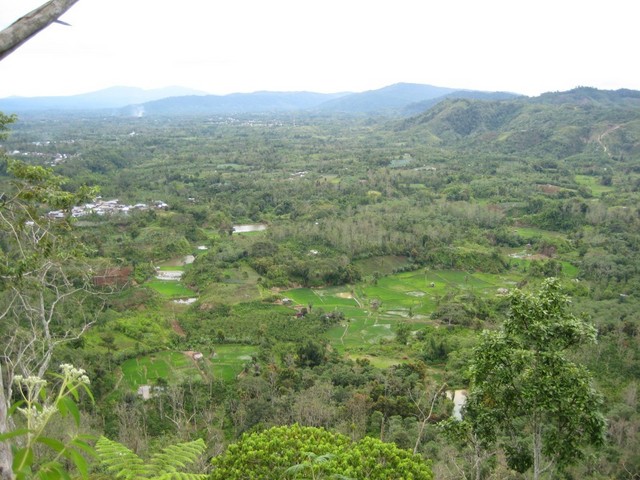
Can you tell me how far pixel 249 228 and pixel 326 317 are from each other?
26.9 meters

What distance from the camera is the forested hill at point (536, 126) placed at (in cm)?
9756

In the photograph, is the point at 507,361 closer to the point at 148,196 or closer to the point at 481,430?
the point at 481,430

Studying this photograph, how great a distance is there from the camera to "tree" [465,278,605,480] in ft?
22.2

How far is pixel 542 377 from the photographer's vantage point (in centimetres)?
688

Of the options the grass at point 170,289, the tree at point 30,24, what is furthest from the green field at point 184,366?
the tree at point 30,24

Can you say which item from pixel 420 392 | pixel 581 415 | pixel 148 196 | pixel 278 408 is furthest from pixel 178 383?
pixel 148 196

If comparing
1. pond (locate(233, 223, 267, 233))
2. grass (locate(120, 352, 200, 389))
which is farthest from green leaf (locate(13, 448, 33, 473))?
pond (locate(233, 223, 267, 233))

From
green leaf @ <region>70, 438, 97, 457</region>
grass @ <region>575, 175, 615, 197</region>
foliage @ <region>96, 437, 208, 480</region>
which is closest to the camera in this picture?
green leaf @ <region>70, 438, 97, 457</region>

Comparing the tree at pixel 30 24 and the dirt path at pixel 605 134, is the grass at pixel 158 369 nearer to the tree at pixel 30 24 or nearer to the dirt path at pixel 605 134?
the tree at pixel 30 24

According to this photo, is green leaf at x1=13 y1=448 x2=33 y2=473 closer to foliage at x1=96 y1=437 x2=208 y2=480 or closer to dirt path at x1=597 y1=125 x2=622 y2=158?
foliage at x1=96 y1=437 x2=208 y2=480

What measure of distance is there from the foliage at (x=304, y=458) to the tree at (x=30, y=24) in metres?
5.67

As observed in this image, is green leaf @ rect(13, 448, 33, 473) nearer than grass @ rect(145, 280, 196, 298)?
Yes

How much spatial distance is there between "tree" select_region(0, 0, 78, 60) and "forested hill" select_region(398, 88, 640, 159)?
351 ft

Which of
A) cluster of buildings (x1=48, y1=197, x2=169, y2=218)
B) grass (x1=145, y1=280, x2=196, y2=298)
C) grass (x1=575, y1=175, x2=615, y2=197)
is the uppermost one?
grass (x1=575, y1=175, x2=615, y2=197)
